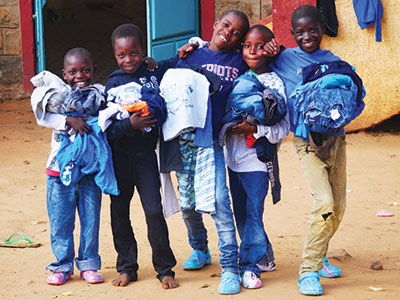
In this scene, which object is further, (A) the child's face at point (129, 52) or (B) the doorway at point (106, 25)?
(B) the doorway at point (106, 25)

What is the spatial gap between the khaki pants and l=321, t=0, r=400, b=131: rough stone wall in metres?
4.44

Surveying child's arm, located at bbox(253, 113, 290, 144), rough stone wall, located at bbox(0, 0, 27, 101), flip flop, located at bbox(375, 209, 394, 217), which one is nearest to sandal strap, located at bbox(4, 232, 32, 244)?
child's arm, located at bbox(253, 113, 290, 144)

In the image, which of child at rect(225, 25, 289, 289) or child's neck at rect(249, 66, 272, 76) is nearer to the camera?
child at rect(225, 25, 289, 289)

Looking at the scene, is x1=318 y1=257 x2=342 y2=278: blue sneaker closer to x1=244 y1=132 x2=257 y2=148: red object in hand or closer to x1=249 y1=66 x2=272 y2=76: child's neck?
x1=244 y1=132 x2=257 y2=148: red object in hand

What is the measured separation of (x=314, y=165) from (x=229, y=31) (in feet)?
3.01

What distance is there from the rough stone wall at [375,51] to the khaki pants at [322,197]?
14.6 ft

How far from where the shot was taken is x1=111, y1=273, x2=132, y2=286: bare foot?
3.87 meters

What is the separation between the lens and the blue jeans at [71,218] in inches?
154

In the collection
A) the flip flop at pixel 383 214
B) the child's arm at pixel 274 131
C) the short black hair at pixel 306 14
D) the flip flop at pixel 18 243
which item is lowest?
the flip flop at pixel 18 243

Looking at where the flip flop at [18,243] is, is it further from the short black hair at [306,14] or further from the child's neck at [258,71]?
the short black hair at [306,14]

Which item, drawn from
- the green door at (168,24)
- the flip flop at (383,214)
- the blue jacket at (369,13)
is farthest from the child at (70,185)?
the green door at (168,24)

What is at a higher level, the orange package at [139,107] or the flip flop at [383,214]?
the orange package at [139,107]

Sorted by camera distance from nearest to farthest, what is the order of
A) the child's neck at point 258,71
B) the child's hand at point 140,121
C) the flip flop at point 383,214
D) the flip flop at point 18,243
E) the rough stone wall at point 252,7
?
the child's hand at point 140,121 → the child's neck at point 258,71 → the flip flop at point 18,243 → the flip flop at point 383,214 → the rough stone wall at point 252,7

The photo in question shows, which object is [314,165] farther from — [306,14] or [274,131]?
[306,14]
